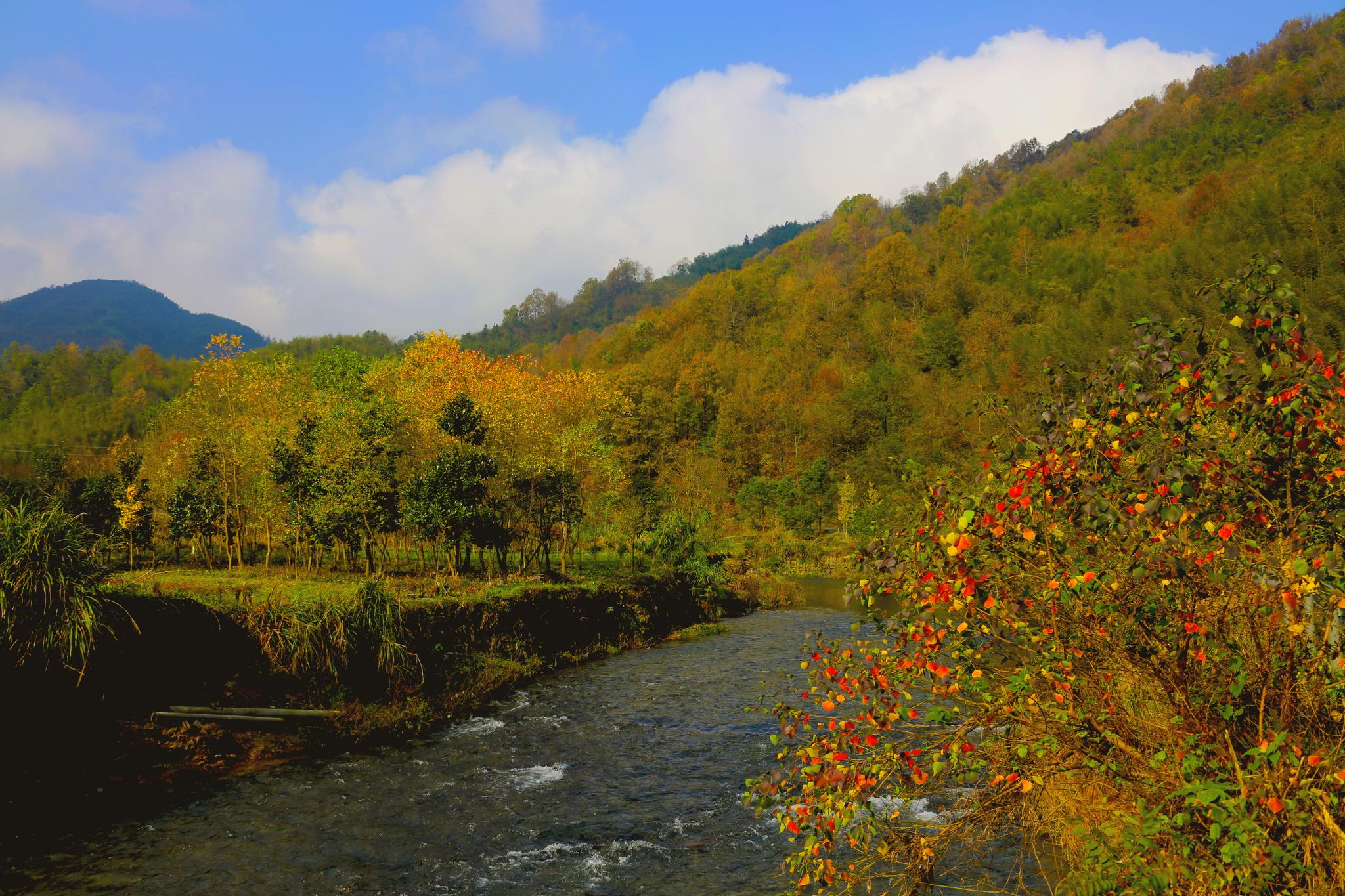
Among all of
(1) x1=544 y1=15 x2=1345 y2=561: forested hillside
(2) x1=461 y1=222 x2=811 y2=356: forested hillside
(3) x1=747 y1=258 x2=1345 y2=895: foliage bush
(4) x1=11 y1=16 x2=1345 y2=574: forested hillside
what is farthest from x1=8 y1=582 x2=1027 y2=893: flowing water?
(2) x1=461 y1=222 x2=811 y2=356: forested hillside

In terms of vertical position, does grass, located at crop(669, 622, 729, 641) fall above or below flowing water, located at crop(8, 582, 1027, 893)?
below

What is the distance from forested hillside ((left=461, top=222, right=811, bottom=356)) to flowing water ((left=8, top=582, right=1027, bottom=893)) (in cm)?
13238

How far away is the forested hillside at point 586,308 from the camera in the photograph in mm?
154750

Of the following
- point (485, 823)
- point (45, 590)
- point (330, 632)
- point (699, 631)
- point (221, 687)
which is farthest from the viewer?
point (699, 631)

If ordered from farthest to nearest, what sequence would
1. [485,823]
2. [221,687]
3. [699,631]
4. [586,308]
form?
[586,308] < [699,631] < [221,687] < [485,823]

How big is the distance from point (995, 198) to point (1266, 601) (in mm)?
131155

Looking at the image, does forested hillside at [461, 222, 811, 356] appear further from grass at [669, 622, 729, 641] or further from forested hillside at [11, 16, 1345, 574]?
grass at [669, 622, 729, 641]

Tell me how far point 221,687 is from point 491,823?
19.5 feet

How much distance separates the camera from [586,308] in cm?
16612

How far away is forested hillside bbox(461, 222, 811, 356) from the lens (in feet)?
508

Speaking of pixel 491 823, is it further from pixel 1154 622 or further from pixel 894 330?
pixel 894 330

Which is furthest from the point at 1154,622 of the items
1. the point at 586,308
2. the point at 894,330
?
the point at 586,308

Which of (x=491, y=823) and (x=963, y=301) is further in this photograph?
(x=963, y=301)

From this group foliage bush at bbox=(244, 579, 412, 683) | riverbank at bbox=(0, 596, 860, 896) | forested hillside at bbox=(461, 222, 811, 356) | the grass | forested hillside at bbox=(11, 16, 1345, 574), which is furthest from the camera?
forested hillside at bbox=(461, 222, 811, 356)
